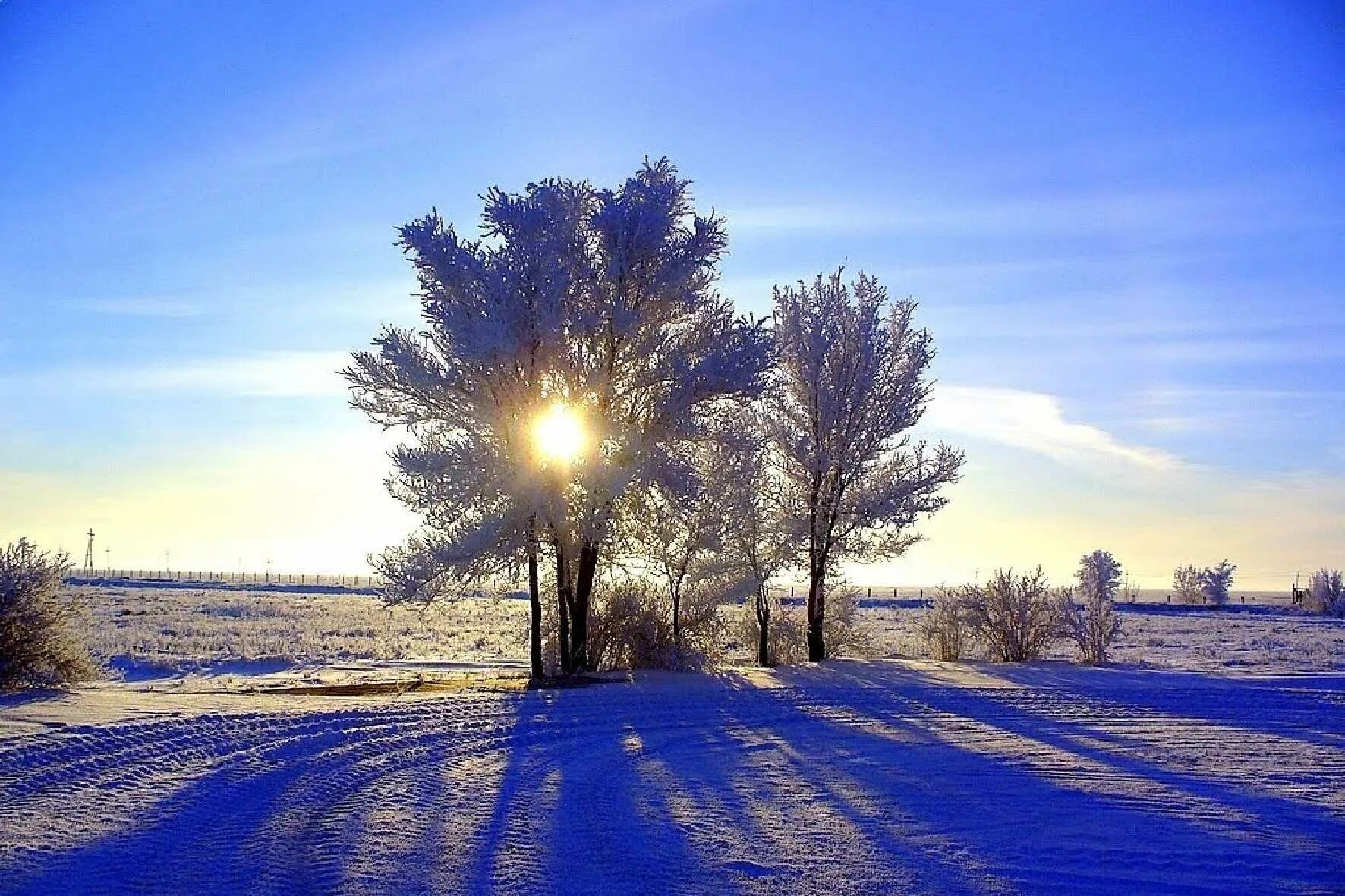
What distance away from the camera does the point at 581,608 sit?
2277 centimetres

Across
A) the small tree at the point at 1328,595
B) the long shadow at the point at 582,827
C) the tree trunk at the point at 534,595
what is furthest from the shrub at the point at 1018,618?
the small tree at the point at 1328,595

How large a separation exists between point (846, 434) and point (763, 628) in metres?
4.98

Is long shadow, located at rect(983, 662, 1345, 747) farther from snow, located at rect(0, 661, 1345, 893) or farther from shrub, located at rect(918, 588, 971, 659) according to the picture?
shrub, located at rect(918, 588, 971, 659)

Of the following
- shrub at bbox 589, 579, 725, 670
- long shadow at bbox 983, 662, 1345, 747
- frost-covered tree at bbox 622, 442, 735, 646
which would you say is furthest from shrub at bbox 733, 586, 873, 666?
long shadow at bbox 983, 662, 1345, 747

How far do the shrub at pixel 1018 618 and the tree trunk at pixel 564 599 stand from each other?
11.3 meters

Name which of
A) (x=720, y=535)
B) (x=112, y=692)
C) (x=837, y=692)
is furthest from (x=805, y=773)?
(x=720, y=535)

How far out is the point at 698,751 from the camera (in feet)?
41.2

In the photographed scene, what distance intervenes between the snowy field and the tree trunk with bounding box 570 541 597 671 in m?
1.95

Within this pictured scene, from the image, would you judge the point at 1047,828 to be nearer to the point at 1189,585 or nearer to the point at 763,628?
the point at 763,628

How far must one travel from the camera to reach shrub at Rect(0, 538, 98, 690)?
17.2m

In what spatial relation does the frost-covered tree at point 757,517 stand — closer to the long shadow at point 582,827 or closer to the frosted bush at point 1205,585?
the long shadow at point 582,827

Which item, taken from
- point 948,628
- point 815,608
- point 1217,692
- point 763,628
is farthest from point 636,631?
point 1217,692

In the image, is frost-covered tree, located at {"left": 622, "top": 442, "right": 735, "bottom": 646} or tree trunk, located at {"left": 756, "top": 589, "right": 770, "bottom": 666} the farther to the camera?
tree trunk, located at {"left": 756, "top": 589, "right": 770, "bottom": 666}

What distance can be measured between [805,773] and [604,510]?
9899 millimetres
